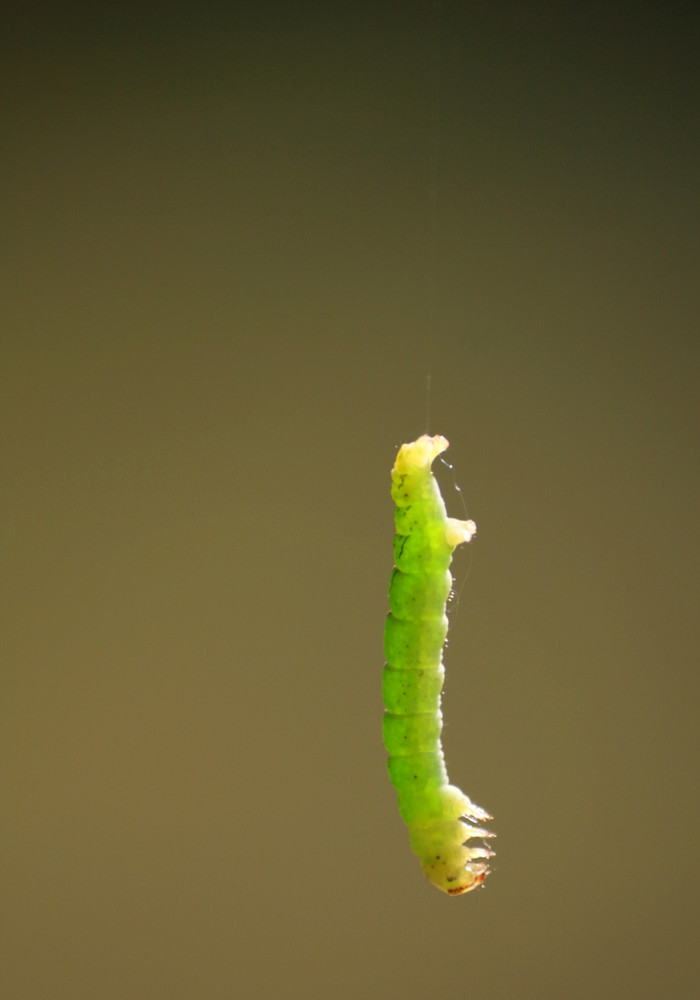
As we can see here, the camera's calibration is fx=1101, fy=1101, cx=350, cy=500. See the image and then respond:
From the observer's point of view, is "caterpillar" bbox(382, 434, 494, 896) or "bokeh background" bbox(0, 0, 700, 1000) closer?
"caterpillar" bbox(382, 434, 494, 896)

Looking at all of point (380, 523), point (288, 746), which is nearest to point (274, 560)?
point (380, 523)

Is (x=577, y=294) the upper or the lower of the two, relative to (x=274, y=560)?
upper


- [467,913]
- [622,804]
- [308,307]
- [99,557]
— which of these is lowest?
[467,913]

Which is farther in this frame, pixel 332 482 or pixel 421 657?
pixel 332 482

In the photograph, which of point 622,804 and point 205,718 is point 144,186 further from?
point 622,804

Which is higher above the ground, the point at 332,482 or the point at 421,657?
the point at 332,482
